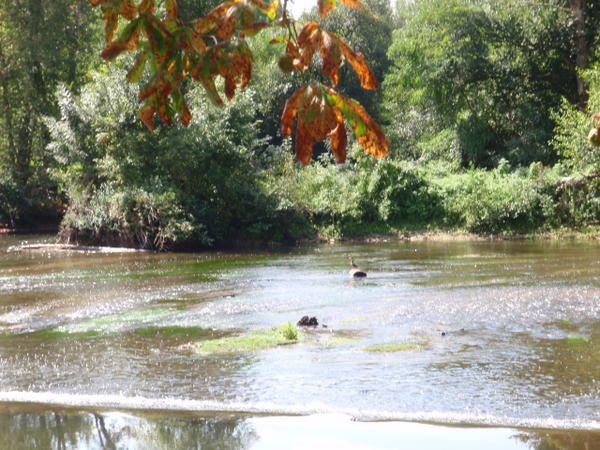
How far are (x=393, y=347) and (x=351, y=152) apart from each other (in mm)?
20547

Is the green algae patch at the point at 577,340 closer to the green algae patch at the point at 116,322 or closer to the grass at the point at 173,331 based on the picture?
the grass at the point at 173,331

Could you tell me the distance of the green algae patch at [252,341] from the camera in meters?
10.9

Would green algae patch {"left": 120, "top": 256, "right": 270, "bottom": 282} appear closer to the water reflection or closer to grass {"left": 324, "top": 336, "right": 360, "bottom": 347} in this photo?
grass {"left": 324, "top": 336, "right": 360, "bottom": 347}

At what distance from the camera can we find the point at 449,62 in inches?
1309

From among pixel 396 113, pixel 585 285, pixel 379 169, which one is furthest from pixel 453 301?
pixel 396 113

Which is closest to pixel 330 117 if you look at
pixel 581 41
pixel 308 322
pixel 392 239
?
pixel 308 322

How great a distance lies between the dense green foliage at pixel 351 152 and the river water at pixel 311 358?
750cm

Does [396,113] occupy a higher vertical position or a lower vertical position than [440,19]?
lower

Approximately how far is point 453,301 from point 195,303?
14.3ft

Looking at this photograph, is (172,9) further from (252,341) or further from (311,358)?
(252,341)

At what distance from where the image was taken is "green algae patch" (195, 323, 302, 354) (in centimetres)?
1092

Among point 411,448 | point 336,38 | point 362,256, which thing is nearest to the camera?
point 336,38

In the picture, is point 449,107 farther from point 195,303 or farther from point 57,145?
point 195,303

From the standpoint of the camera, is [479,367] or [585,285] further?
[585,285]
